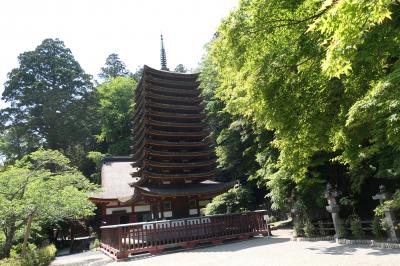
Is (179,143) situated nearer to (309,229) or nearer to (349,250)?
(309,229)

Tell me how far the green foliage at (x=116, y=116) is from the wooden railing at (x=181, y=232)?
25.6m

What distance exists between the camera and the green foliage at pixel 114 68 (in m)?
61.8

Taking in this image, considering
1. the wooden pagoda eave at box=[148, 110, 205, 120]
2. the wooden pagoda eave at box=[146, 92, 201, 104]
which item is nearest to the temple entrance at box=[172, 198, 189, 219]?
the wooden pagoda eave at box=[148, 110, 205, 120]

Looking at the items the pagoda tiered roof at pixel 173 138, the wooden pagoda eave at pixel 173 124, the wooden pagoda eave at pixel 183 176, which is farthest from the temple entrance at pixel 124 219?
the wooden pagoda eave at pixel 173 124

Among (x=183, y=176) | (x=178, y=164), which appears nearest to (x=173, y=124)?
(x=178, y=164)

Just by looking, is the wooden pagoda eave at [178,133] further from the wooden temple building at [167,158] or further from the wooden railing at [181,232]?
the wooden railing at [181,232]

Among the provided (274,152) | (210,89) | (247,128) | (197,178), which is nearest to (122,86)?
(210,89)

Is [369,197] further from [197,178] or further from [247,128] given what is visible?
[247,128]

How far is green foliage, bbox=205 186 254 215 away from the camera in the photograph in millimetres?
21875

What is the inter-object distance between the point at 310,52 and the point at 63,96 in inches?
1519

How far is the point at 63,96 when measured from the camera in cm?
3988

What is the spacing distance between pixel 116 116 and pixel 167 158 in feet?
80.4

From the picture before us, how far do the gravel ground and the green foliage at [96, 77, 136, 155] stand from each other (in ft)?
94.8

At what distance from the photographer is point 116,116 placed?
43.6 metres
